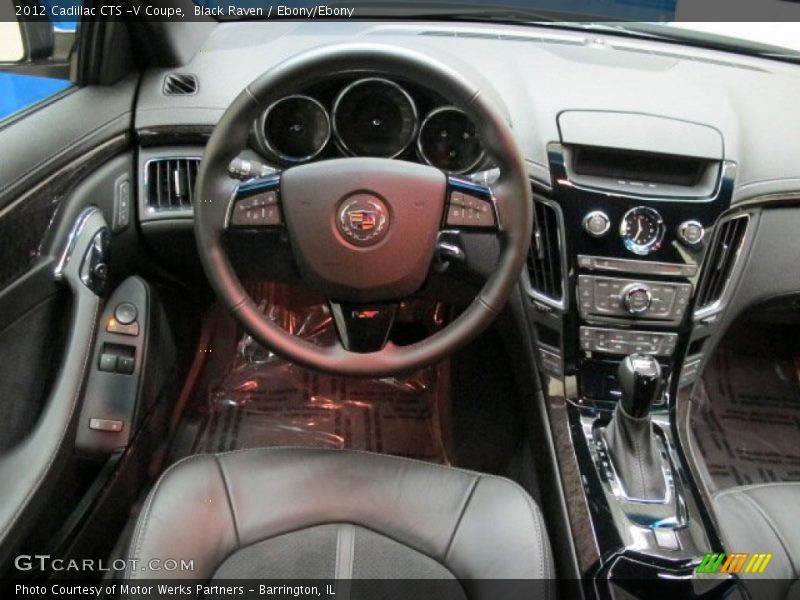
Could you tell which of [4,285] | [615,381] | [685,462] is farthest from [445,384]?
[4,285]

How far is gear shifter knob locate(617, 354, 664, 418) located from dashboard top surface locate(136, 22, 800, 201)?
37cm

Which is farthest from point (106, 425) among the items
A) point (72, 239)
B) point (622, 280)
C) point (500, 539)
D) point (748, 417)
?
point (748, 417)

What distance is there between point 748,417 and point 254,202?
5.21ft

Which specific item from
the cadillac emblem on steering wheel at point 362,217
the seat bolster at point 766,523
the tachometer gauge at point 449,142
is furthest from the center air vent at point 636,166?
the seat bolster at point 766,523

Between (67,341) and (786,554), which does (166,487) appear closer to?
(67,341)

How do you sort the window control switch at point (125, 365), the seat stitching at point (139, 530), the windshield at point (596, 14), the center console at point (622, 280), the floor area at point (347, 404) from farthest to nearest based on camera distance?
the floor area at point (347, 404) < the windshield at point (596, 14) < the window control switch at point (125, 365) < the center console at point (622, 280) < the seat stitching at point (139, 530)

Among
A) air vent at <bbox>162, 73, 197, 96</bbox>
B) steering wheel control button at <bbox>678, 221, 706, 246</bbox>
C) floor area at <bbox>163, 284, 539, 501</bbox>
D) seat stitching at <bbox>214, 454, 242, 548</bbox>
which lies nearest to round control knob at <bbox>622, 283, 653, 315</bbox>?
steering wheel control button at <bbox>678, 221, 706, 246</bbox>

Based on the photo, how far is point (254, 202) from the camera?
3.94 feet

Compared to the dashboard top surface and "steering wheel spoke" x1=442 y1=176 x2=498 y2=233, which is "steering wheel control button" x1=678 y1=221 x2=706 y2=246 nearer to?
the dashboard top surface

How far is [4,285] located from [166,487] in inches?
A: 14.9

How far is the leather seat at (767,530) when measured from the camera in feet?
4.20

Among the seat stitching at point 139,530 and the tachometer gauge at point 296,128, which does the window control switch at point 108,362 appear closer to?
the seat stitching at point 139,530

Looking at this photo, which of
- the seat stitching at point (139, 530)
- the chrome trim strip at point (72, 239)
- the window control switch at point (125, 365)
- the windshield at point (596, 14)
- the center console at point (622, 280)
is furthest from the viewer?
the windshield at point (596, 14)

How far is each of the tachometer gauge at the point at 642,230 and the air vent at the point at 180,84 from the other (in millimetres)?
846
